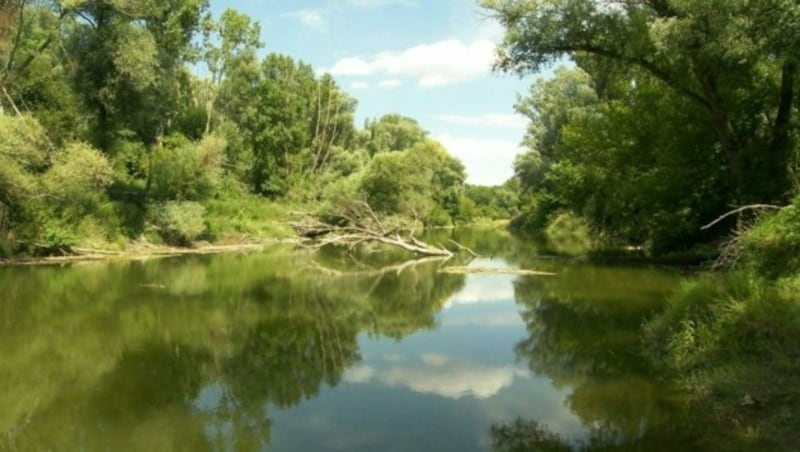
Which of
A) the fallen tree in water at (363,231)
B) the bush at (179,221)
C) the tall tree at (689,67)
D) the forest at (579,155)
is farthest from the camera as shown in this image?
the bush at (179,221)

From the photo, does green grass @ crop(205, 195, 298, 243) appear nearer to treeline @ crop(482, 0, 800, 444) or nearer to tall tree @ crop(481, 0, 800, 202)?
treeline @ crop(482, 0, 800, 444)

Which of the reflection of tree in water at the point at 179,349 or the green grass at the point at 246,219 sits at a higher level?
the green grass at the point at 246,219

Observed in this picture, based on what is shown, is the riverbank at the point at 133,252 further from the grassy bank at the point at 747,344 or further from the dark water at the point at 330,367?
the grassy bank at the point at 747,344

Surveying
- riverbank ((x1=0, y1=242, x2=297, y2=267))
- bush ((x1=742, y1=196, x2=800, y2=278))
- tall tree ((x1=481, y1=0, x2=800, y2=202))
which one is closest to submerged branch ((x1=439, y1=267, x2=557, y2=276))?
tall tree ((x1=481, y1=0, x2=800, y2=202))

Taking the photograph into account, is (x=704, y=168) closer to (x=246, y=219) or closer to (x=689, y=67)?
(x=689, y=67)

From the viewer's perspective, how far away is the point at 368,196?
1768 inches

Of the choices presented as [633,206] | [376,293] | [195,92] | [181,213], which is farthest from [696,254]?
[195,92]

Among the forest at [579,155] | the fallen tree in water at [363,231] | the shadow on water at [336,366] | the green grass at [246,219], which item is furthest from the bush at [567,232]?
the shadow on water at [336,366]

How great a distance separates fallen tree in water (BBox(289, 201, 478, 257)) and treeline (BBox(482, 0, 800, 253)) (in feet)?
27.0

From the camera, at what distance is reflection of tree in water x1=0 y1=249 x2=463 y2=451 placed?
→ 23.1ft

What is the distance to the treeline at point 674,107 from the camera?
15.9 metres

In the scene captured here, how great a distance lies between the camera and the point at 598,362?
9.51m

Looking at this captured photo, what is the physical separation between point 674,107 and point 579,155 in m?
5.83

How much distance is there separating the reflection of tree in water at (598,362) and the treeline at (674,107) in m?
3.87
